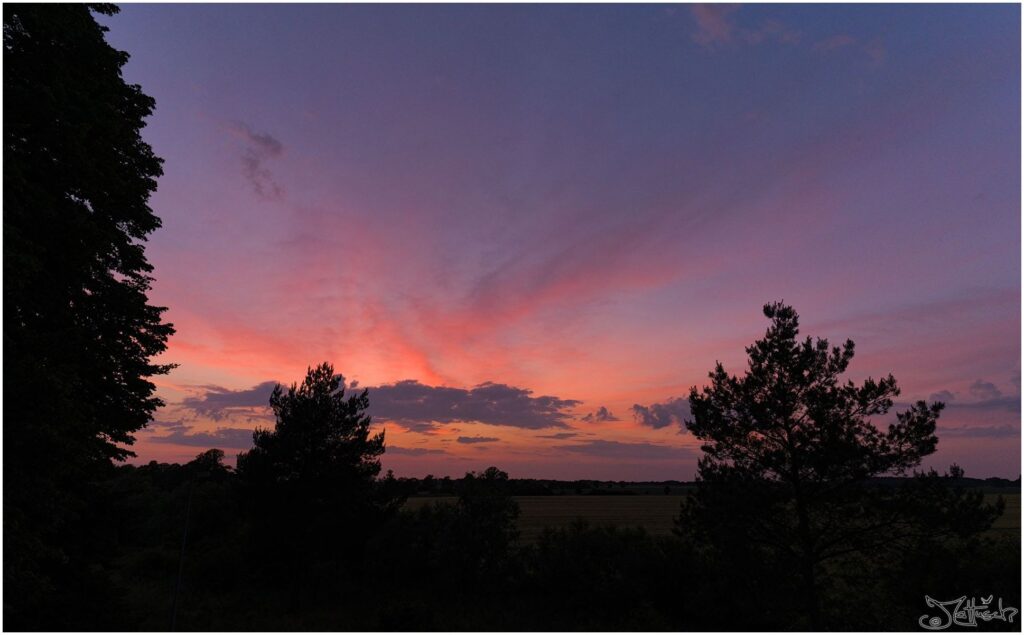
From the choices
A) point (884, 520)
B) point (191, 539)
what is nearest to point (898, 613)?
point (884, 520)

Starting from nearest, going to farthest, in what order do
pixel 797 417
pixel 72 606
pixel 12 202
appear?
pixel 12 202 → pixel 72 606 → pixel 797 417

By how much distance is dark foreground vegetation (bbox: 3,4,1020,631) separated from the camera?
10.1 metres

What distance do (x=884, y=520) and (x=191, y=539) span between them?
5549cm

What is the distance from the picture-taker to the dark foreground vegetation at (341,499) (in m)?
10.1

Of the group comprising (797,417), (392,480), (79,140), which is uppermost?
(79,140)

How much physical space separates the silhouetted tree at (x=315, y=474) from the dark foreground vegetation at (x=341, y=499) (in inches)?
4.1

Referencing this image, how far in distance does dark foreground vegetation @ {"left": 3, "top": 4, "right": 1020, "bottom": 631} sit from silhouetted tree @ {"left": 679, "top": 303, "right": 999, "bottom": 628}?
0.24 feet

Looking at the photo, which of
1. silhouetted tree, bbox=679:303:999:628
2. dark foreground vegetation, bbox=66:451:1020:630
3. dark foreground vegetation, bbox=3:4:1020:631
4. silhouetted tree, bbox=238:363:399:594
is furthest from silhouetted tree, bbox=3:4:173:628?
silhouetted tree, bbox=679:303:999:628

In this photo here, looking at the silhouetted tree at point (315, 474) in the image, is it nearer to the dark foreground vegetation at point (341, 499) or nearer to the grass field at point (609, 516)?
the dark foreground vegetation at point (341, 499)

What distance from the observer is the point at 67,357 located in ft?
34.5

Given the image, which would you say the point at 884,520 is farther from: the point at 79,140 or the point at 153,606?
the point at 153,606

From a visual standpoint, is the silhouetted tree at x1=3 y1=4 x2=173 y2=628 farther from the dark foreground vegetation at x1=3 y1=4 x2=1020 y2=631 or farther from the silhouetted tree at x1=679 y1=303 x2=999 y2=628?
the silhouetted tree at x1=679 y1=303 x2=999 y2=628

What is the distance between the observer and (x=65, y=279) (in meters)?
11.4

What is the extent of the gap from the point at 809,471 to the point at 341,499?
820 inches
